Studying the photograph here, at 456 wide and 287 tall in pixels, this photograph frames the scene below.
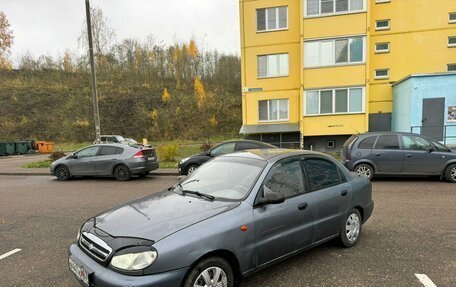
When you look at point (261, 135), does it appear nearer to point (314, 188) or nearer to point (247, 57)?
point (247, 57)

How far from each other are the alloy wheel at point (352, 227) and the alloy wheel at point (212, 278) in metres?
2.26

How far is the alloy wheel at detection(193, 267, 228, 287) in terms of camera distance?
2.72 metres

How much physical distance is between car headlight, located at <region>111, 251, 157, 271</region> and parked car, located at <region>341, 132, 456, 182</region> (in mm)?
8599

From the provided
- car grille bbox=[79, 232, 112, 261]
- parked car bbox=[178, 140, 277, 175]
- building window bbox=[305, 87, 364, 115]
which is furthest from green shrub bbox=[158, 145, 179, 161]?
car grille bbox=[79, 232, 112, 261]

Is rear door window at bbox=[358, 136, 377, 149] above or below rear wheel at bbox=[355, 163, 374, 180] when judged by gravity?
above

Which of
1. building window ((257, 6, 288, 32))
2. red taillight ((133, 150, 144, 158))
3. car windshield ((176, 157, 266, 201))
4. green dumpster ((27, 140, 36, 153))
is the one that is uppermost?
building window ((257, 6, 288, 32))

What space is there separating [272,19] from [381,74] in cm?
820

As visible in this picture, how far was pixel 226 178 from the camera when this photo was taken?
12.3ft

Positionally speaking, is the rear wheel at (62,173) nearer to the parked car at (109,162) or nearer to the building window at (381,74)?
the parked car at (109,162)

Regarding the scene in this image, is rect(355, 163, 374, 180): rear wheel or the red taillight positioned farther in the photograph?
the red taillight

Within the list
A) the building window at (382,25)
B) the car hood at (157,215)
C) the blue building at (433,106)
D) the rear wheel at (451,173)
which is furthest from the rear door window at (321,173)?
the building window at (382,25)

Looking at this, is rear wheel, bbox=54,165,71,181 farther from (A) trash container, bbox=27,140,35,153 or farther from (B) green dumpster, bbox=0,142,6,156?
(A) trash container, bbox=27,140,35,153

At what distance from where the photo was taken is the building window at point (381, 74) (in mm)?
19141

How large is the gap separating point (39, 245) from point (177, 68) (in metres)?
47.7
